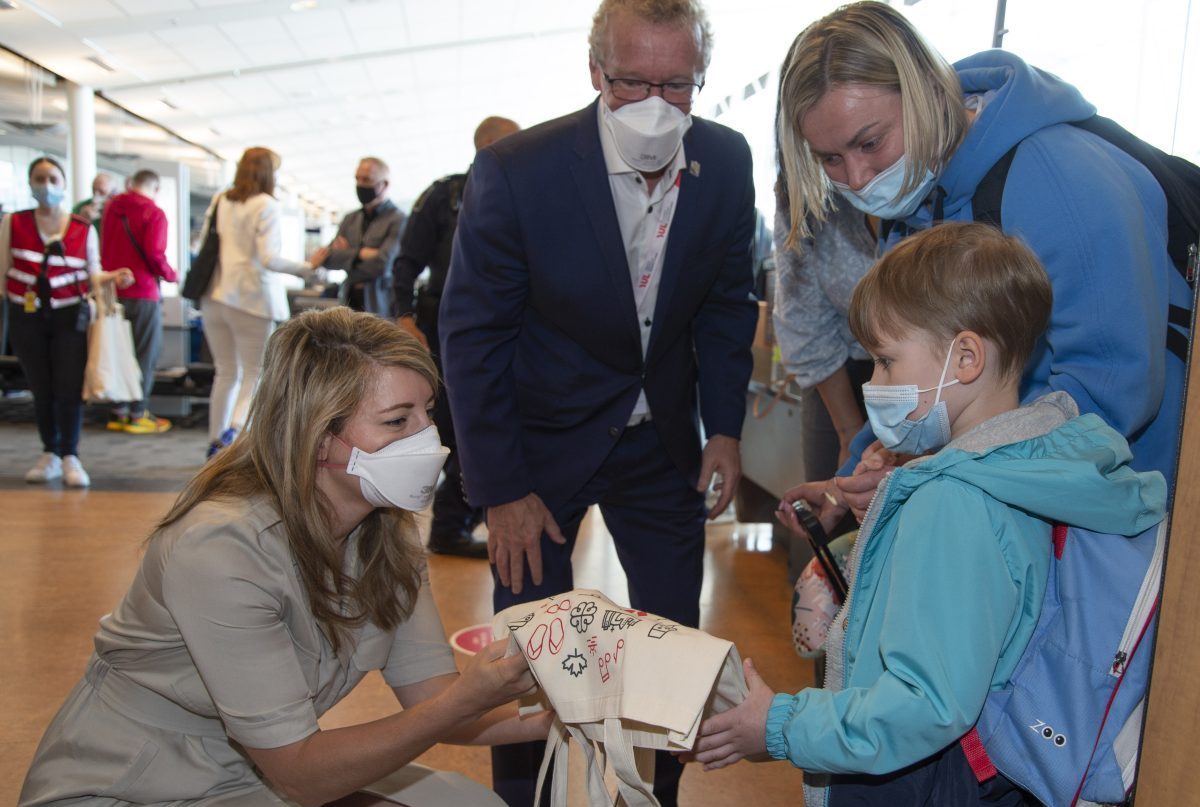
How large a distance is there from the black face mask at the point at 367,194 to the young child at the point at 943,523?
4478 mm

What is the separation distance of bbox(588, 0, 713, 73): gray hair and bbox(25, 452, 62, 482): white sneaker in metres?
4.61

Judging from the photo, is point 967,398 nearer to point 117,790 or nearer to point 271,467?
point 271,467

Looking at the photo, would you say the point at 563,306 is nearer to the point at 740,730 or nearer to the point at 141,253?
the point at 740,730

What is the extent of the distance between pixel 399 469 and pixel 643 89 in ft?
2.58

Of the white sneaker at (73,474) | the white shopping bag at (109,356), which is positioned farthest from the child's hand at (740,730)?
the white shopping bag at (109,356)

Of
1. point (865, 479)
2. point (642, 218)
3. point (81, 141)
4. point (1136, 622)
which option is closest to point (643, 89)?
point (642, 218)

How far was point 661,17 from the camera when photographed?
5.56 feet

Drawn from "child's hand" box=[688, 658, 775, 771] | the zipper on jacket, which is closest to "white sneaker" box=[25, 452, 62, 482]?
"child's hand" box=[688, 658, 775, 771]

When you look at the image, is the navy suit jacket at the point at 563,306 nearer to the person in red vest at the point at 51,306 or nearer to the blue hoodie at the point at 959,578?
the blue hoodie at the point at 959,578

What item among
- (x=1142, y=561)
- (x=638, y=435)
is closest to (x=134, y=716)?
(x=638, y=435)

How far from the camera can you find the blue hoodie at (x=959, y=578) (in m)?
1.05

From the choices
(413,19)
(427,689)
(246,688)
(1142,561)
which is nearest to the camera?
(1142,561)

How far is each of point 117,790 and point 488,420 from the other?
822mm

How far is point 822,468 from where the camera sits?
2.40 m
